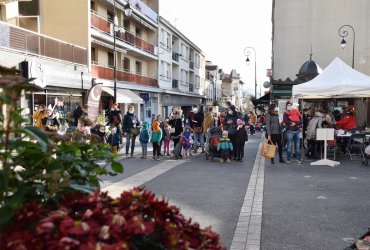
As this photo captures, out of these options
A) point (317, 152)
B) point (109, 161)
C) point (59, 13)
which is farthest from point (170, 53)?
point (109, 161)

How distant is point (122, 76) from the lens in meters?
31.2

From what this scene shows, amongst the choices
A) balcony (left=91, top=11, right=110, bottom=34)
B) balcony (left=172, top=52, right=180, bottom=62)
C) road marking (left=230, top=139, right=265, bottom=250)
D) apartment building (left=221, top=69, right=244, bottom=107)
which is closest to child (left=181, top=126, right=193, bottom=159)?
road marking (left=230, top=139, right=265, bottom=250)

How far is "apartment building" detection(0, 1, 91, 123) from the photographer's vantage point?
17713 mm

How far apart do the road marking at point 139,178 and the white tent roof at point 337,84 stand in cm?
444

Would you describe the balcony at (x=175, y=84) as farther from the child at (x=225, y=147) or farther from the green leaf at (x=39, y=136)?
the green leaf at (x=39, y=136)

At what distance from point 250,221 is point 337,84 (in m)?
7.85

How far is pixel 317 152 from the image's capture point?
15.0 m

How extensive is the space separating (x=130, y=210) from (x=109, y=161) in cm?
62

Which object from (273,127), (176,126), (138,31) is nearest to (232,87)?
(138,31)

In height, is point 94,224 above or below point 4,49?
below

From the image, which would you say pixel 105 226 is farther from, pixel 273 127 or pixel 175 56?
pixel 175 56

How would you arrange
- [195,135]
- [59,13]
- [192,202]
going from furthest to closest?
[59,13] < [195,135] < [192,202]

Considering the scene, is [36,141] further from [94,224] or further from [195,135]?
[195,135]

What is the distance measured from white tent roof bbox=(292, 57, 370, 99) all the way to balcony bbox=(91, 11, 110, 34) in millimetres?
16449
